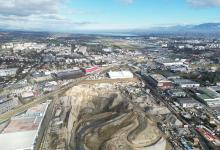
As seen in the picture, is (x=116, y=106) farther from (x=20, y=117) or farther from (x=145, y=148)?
(x=20, y=117)

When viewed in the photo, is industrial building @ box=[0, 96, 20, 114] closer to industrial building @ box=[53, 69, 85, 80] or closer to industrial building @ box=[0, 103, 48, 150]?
industrial building @ box=[0, 103, 48, 150]

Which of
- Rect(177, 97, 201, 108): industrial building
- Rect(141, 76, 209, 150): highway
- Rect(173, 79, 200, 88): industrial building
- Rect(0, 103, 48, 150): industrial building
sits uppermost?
Rect(0, 103, 48, 150): industrial building

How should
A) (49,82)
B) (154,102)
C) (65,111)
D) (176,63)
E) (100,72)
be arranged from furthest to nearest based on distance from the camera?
(176,63), (100,72), (49,82), (154,102), (65,111)

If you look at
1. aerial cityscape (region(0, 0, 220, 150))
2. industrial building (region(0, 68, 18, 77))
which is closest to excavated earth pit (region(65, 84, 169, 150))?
aerial cityscape (region(0, 0, 220, 150))

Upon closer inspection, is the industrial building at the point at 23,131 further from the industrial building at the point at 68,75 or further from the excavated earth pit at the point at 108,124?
the industrial building at the point at 68,75

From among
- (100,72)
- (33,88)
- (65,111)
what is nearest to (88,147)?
(65,111)

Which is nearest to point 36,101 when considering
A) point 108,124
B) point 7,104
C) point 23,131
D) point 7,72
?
point 7,104
